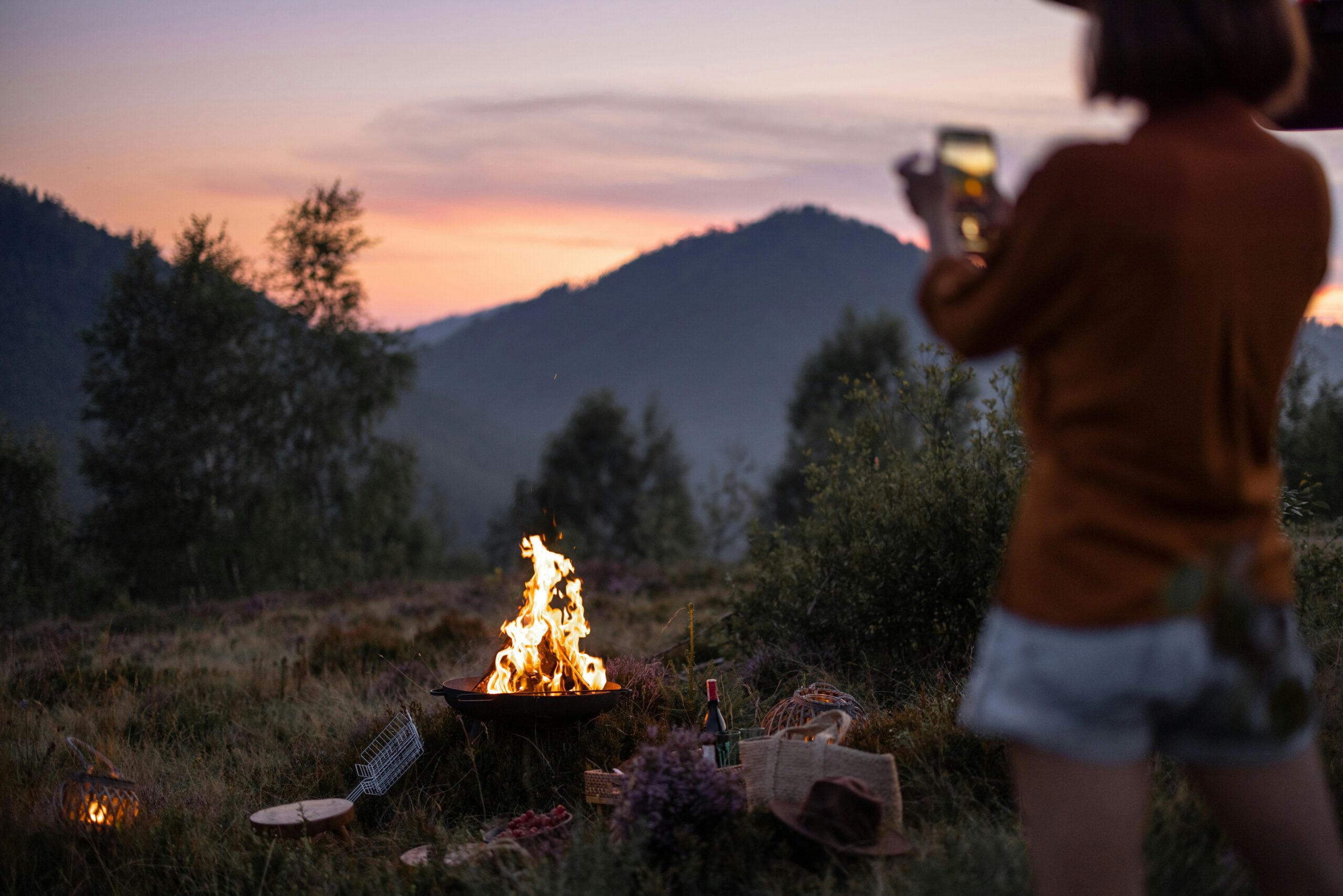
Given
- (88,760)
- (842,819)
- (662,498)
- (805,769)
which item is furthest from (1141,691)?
(662,498)

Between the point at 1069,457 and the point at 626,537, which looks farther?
the point at 626,537

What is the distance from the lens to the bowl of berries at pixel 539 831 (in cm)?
398

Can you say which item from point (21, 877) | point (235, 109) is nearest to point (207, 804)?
point (21, 877)

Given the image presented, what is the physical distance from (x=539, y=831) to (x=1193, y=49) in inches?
149

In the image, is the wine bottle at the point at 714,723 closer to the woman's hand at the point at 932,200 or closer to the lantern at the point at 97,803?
the lantern at the point at 97,803

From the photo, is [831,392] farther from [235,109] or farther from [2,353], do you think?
[2,353]

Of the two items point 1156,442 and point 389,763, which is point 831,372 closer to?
point 389,763

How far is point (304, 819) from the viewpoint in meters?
4.46

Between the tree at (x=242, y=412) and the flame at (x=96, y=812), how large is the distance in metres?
22.6

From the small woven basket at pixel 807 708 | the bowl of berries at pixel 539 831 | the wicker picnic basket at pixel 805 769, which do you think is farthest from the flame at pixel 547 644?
the wicker picnic basket at pixel 805 769

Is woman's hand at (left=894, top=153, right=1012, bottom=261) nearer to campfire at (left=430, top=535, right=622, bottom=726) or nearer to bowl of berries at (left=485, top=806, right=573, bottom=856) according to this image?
bowl of berries at (left=485, top=806, right=573, bottom=856)

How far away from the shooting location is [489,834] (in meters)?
4.52

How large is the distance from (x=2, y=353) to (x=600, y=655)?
69.2 m

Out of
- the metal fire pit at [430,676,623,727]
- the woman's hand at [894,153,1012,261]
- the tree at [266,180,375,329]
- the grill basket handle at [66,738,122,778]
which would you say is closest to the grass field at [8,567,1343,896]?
the grill basket handle at [66,738,122,778]
